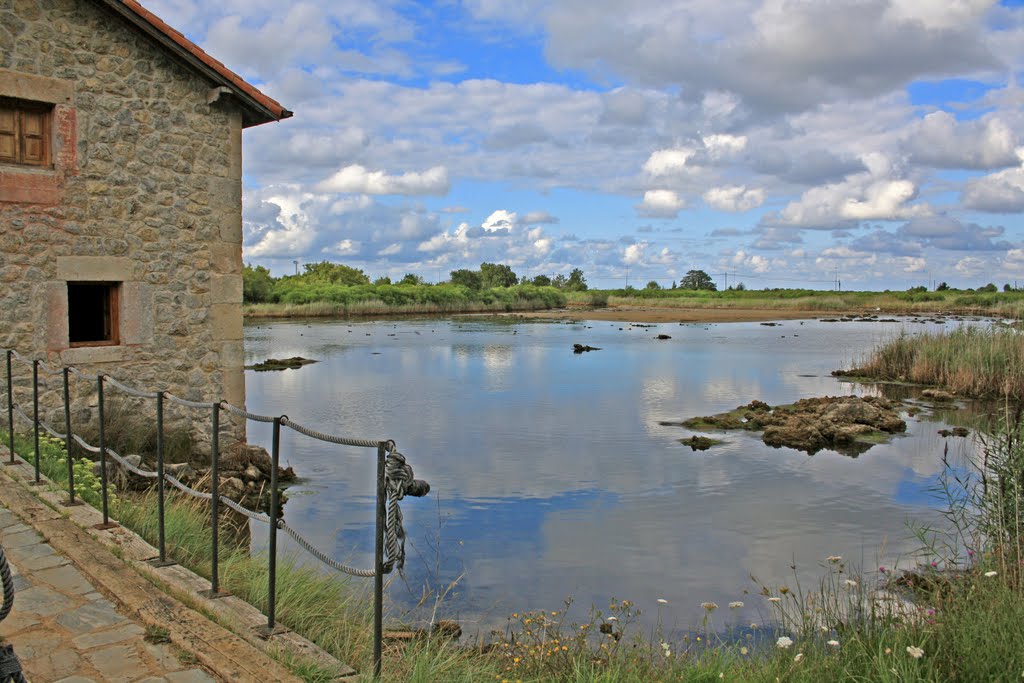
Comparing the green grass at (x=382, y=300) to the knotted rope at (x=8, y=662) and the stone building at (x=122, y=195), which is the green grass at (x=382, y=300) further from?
the knotted rope at (x=8, y=662)

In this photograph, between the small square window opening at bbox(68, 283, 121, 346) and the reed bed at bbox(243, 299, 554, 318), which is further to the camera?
the reed bed at bbox(243, 299, 554, 318)

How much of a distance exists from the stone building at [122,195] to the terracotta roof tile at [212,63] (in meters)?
0.02

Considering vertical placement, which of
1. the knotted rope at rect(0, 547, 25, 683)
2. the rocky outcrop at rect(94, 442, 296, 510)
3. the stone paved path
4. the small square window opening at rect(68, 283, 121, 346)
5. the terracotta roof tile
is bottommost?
the rocky outcrop at rect(94, 442, 296, 510)

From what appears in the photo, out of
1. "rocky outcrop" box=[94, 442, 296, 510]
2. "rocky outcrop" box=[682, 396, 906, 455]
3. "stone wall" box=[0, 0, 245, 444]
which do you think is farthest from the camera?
"rocky outcrop" box=[682, 396, 906, 455]

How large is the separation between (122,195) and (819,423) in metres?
12.8

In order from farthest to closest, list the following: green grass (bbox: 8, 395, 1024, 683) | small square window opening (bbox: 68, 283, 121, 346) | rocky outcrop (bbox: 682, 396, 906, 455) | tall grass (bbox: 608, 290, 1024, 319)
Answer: tall grass (bbox: 608, 290, 1024, 319)
rocky outcrop (bbox: 682, 396, 906, 455)
small square window opening (bbox: 68, 283, 121, 346)
green grass (bbox: 8, 395, 1024, 683)

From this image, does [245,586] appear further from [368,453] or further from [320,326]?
[320,326]

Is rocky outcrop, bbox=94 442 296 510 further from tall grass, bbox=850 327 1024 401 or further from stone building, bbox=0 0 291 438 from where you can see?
tall grass, bbox=850 327 1024 401

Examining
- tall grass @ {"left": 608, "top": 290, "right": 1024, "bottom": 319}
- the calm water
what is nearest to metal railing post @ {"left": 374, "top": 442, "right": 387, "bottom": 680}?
the calm water

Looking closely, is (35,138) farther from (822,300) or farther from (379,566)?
(822,300)

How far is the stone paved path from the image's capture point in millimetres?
3668

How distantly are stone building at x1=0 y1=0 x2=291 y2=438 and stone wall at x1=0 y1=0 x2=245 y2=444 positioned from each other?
0.05 ft

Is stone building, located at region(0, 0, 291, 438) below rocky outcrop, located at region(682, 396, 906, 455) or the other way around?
the other way around

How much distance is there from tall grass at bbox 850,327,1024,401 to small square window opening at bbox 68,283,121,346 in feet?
57.1
